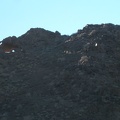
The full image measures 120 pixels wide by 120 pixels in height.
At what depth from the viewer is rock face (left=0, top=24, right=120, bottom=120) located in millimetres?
11320

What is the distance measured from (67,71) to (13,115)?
8.65 feet

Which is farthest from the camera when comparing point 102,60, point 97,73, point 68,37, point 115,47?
point 68,37

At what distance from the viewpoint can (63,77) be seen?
12.9 metres

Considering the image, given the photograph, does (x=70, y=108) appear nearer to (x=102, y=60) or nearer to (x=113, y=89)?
(x=113, y=89)

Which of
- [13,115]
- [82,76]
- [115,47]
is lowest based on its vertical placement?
[13,115]

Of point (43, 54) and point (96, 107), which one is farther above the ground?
point (43, 54)

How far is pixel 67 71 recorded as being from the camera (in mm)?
13219

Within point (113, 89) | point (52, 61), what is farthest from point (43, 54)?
point (113, 89)

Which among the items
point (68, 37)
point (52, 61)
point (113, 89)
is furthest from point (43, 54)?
point (113, 89)

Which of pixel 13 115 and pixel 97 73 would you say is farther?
pixel 97 73

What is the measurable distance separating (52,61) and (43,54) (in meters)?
1.03

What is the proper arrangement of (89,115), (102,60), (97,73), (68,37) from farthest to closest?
1. (68,37)
2. (102,60)
3. (97,73)
4. (89,115)

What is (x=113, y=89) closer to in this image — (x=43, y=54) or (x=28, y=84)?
(x=28, y=84)

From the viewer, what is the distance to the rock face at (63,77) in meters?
11.3
